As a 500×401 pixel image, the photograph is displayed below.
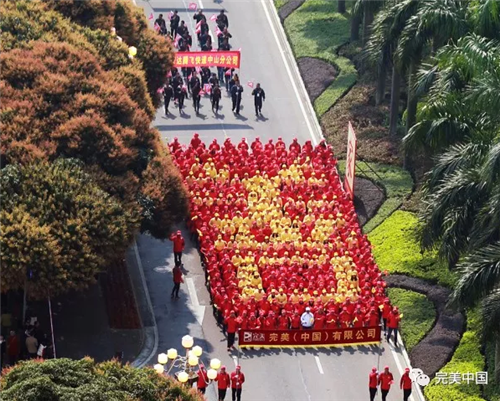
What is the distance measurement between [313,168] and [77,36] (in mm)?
9968

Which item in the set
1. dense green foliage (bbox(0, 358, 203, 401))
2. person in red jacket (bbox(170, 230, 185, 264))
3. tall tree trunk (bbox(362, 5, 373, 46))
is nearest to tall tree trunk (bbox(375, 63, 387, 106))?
tall tree trunk (bbox(362, 5, 373, 46))

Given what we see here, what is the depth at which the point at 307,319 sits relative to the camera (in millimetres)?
48188

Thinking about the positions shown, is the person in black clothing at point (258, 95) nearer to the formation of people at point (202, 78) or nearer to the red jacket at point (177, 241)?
the formation of people at point (202, 78)

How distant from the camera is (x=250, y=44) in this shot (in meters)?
70.7

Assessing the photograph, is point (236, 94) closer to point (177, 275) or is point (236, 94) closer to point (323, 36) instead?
point (323, 36)

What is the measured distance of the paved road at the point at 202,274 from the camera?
46875 mm

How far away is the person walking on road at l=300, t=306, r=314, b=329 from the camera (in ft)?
158

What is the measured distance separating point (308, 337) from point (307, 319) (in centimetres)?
59

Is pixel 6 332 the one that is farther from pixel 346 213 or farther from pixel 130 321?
pixel 346 213

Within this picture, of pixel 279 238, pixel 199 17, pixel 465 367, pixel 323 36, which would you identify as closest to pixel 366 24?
pixel 323 36

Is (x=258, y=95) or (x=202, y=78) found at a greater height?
(x=258, y=95)

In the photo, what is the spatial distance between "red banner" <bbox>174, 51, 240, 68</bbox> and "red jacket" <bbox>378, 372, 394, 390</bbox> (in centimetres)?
2273

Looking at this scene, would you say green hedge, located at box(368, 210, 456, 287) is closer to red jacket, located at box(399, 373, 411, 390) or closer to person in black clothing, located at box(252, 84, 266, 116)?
red jacket, located at box(399, 373, 411, 390)

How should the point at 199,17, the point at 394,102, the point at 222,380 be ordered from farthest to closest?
1. the point at 199,17
2. the point at 394,102
3. the point at 222,380
